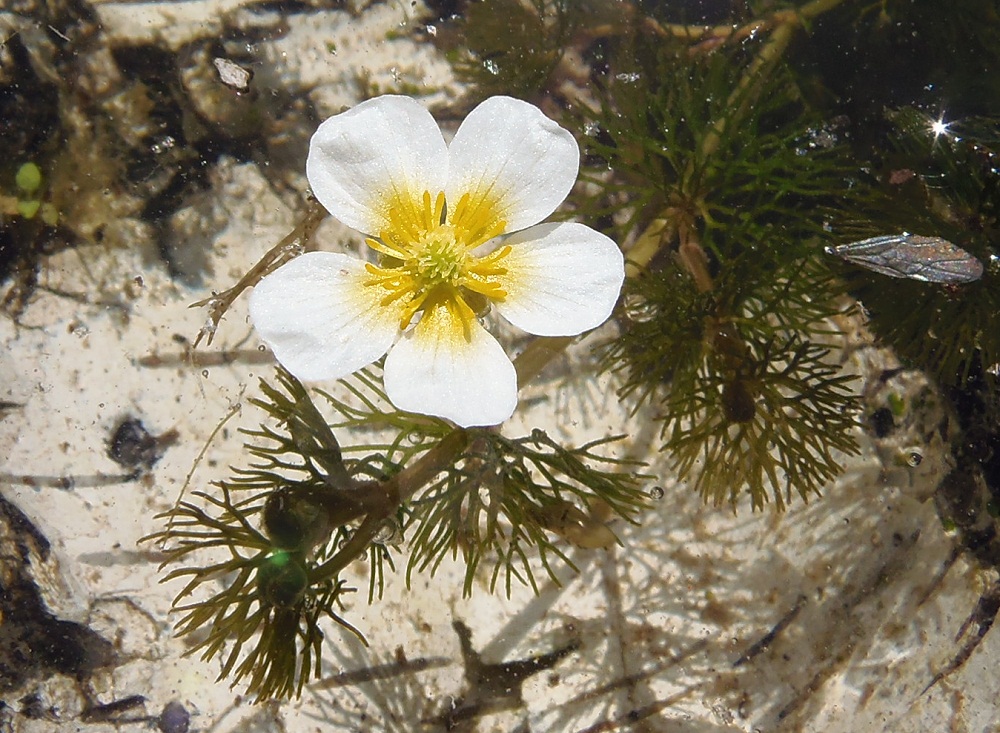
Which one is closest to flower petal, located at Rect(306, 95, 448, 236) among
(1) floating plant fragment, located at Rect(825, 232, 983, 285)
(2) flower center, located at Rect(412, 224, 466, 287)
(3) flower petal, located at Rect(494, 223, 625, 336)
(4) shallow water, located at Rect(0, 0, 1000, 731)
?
(2) flower center, located at Rect(412, 224, 466, 287)

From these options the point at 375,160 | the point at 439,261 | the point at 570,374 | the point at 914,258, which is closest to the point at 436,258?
the point at 439,261

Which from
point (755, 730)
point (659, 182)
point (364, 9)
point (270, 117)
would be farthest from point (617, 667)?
point (364, 9)

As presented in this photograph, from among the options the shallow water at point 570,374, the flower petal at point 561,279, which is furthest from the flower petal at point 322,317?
the shallow water at point 570,374

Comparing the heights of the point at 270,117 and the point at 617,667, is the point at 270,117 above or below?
above

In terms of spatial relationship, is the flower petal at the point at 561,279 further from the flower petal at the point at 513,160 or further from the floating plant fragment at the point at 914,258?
the floating plant fragment at the point at 914,258

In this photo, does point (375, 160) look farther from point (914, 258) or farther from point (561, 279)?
point (914, 258)

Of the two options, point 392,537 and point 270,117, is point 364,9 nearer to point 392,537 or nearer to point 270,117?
point 270,117

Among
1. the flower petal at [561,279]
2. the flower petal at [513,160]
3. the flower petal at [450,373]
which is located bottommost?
the flower petal at [450,373]
